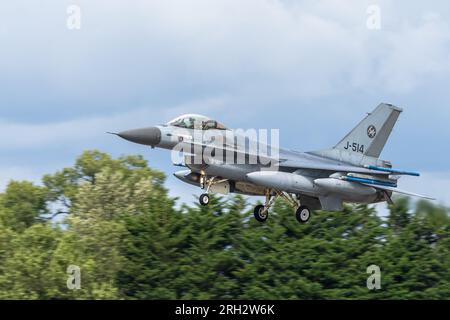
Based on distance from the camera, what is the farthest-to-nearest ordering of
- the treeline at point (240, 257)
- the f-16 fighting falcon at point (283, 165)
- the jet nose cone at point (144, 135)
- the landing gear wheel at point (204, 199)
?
the treeline at point (240, 257) < the f-16 fighting falcon at point (283, 165) < the jet nose cone at point (144, 135) < the landing gear wheel at point (204, 199)

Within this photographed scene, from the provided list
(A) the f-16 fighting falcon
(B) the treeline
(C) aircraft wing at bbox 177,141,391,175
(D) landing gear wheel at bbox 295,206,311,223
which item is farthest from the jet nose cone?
(B) the treeline

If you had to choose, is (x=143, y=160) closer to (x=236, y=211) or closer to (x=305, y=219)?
(x=236, y=211)

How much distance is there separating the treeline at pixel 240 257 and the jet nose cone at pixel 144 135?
26.2 metres

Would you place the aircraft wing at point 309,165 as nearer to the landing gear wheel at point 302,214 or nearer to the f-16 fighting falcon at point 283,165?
the f-16 fighting falcon at point 283,165

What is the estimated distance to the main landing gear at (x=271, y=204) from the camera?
174 feet

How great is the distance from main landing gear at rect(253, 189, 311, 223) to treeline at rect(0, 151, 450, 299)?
21.3 metres

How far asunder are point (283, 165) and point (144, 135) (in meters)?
6.29

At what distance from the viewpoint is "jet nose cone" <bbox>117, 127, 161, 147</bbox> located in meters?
50.5

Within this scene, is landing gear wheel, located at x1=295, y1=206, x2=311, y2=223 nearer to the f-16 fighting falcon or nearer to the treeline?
the f-16 fighting falcon

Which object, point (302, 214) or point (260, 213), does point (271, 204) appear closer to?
point (260, 213)

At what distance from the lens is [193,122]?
2030 inches

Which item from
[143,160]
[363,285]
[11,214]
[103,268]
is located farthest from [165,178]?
[363,285]

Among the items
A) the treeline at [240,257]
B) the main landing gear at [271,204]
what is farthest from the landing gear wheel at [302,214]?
the treeline at [240,257]

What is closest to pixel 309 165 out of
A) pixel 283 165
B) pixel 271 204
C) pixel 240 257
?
Result: pixel 283 165
